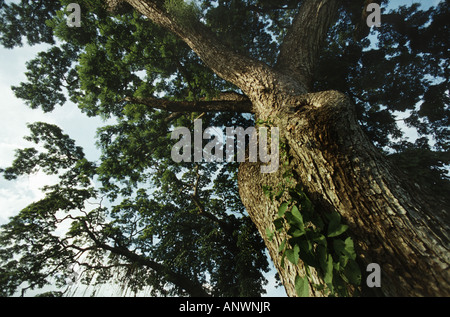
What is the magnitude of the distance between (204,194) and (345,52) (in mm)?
8210

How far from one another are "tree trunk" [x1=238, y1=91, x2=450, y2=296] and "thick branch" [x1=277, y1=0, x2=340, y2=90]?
2196 millimetres

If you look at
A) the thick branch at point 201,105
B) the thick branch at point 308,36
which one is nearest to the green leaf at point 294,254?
the thick branch at point 201,105

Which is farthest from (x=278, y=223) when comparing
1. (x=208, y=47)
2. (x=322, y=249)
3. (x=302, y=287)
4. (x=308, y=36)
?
(x=308, y=36)

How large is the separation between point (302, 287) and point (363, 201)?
0.76 meters

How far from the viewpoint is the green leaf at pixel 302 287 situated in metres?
1.29

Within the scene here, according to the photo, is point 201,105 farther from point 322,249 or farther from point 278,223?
point 322,249

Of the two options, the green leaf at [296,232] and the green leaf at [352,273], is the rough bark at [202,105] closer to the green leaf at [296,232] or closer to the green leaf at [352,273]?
the green leaf at [296,232]

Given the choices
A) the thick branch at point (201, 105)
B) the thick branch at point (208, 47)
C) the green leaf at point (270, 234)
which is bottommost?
the green leaf at point (270, 234)

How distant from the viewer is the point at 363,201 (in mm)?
1372

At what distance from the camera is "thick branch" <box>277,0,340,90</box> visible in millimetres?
3805

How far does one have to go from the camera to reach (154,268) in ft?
29.5

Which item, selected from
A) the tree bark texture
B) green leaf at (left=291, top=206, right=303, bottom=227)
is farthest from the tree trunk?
green leaf at (left=291, top=206, right=303, bottom=227)

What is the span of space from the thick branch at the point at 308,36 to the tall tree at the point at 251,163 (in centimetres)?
3

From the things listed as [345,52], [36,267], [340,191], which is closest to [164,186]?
[36,267]
